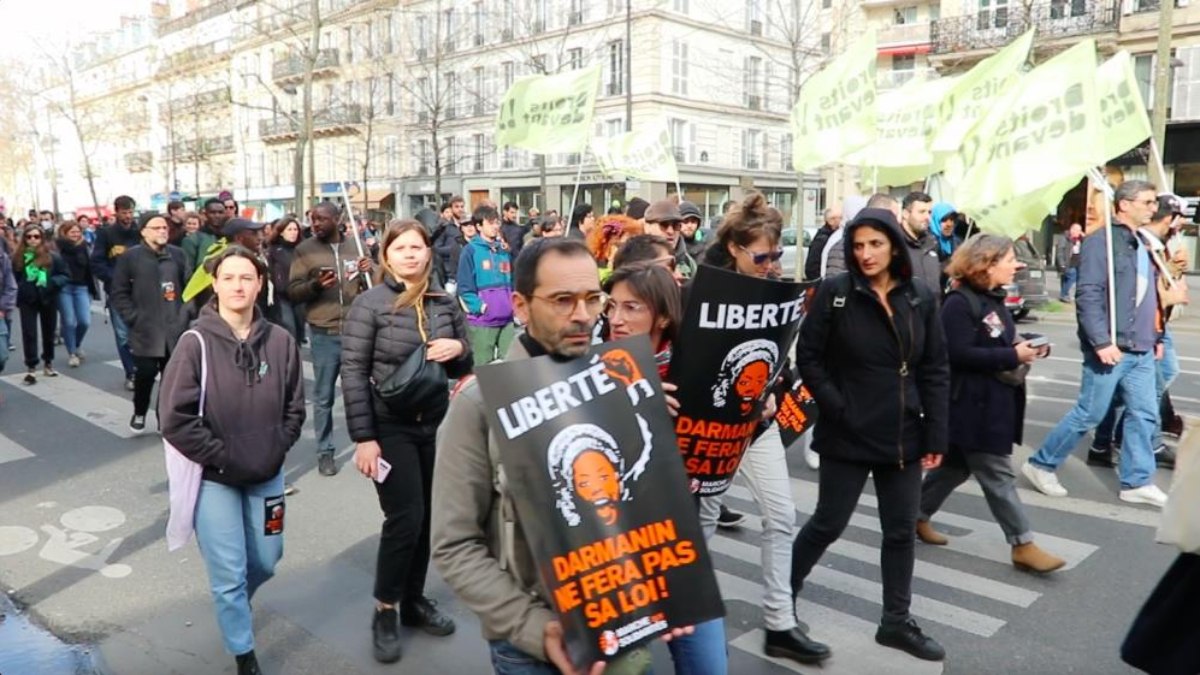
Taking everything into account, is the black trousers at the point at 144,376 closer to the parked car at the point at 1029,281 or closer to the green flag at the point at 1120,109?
the green flag at the point at 1120,109

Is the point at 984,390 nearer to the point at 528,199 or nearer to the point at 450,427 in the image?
the point at 450,427

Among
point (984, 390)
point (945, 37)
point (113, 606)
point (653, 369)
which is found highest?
point (945, 37)

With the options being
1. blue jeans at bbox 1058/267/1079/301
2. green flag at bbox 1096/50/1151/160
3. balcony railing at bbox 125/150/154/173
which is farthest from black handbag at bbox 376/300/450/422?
balcony railing at bbox 125/150/154/173

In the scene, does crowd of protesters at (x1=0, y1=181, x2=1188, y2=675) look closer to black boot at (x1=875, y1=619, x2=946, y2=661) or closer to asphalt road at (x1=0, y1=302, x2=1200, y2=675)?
black boot at (x1=875, y1=619, x2=946, y2=661)

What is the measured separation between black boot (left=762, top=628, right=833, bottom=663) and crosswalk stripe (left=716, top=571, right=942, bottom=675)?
3cm

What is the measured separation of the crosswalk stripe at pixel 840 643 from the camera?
12.2 feet

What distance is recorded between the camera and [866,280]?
12.1ft

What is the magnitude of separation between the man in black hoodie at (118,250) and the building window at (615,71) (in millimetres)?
29466

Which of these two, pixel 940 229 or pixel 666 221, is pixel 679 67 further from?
pixel 666 221

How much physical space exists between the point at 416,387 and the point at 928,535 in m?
3.11

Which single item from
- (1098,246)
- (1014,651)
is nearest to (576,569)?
(1014,651)

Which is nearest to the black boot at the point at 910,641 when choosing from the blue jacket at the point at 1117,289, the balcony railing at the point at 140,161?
the blue jacket at the point at 1117,289

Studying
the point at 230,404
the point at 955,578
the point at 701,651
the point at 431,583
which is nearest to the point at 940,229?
the point at 955,578

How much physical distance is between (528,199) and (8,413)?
32741 mm
